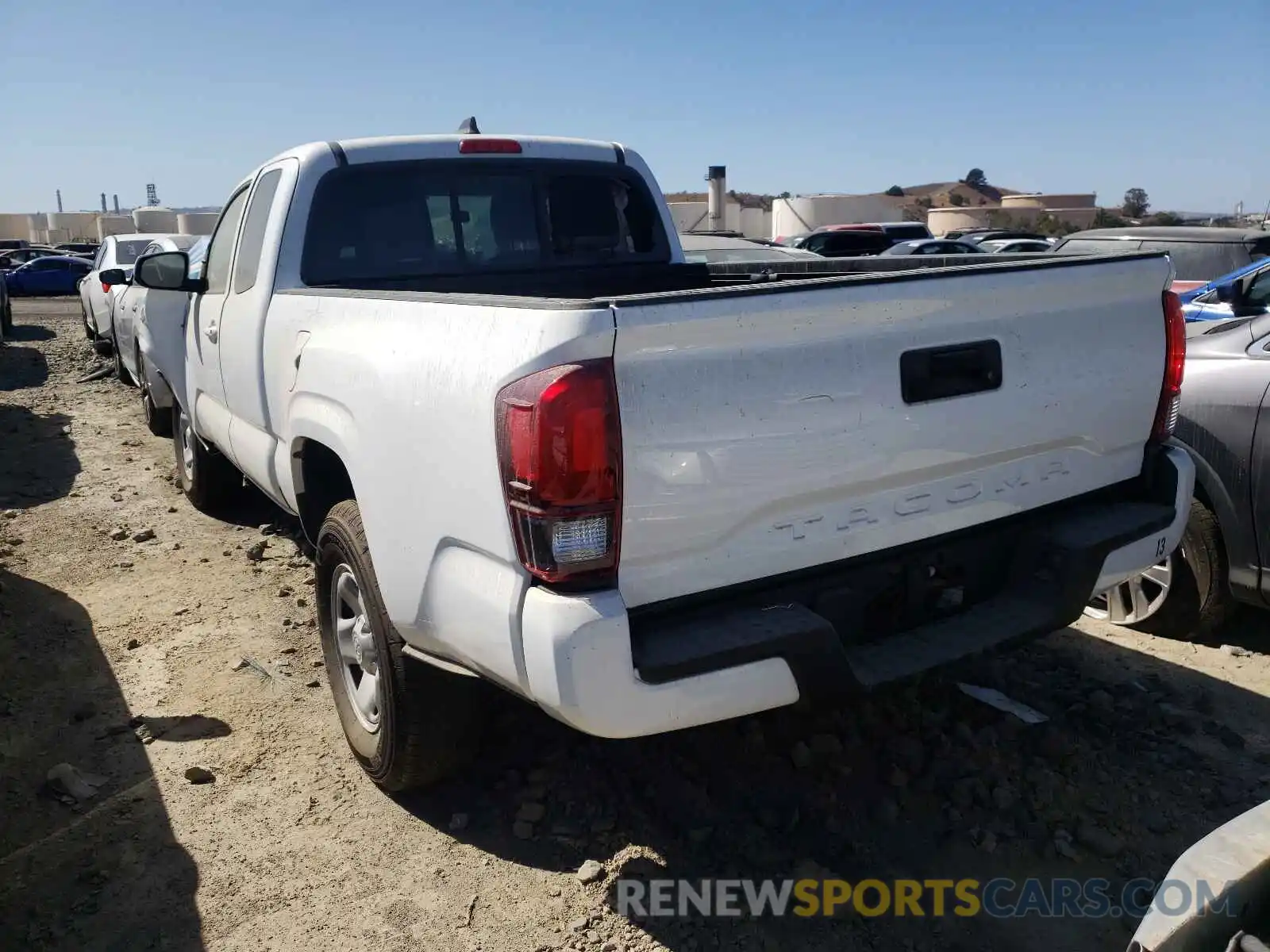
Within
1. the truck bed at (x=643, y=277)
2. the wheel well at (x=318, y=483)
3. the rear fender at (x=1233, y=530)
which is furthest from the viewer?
the truck bed at (x=643, y=277)

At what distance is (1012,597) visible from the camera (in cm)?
309

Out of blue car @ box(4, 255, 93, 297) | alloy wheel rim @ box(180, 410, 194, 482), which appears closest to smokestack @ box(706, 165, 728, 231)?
blue car @ box(4, 255, 93, 297)

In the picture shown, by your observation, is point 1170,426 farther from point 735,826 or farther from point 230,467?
point 230,467

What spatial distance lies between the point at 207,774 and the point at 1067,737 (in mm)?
3035

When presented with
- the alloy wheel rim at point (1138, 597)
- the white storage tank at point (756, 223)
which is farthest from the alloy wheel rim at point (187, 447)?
the white storage tank at point (756, 223)

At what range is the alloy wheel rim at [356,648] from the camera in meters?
3.39

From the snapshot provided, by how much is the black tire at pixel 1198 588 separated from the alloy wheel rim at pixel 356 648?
3210 mm

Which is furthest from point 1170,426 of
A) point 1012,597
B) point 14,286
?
point 14,286

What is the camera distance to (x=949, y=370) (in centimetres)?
278

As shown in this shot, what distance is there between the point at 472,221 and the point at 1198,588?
11.4 feet

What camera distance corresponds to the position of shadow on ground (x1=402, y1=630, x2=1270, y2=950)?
2.90 metres

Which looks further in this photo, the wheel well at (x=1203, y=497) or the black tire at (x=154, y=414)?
the black tire at (x=154, y=414)

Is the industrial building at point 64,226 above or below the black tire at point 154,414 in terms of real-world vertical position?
above

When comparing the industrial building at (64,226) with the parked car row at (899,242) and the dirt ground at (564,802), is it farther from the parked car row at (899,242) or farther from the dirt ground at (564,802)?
the dirt ground at (564,802)
